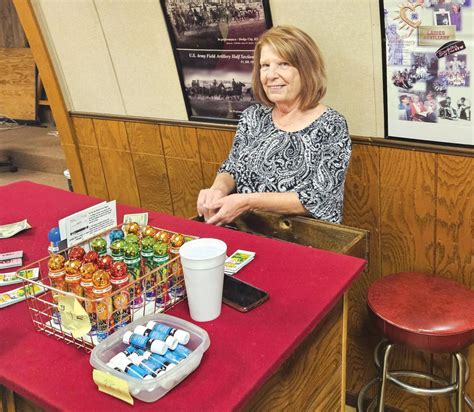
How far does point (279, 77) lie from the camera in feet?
7.18

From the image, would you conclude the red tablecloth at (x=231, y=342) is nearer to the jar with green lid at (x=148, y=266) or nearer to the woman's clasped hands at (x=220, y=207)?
the jar with green lid at (x=148, y=266)

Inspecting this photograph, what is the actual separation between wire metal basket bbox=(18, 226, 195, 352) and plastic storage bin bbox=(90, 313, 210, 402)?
5cm

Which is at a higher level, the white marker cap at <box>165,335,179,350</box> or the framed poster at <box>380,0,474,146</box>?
the framed poster at <box>380,0,474,146</box>

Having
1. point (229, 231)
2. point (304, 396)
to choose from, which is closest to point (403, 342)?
point (304, 396)

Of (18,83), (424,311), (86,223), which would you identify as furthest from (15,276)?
(18,83)

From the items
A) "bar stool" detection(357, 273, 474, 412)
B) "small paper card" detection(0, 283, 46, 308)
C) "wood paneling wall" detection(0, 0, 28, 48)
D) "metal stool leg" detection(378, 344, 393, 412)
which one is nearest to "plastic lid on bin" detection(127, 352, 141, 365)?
"small paper card" detection(0, 283, 46, 308)

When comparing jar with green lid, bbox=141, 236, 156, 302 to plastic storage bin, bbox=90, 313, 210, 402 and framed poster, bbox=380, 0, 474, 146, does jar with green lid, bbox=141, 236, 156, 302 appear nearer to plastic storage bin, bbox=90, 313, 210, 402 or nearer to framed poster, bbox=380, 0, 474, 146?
plastic storage bin, bbox=90, 313, 210, 402

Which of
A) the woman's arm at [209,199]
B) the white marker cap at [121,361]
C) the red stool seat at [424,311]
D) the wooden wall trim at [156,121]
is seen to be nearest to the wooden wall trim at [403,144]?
the wooden wall trim at [156,121]

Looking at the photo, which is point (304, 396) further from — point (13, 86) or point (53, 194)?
point (13, 86)

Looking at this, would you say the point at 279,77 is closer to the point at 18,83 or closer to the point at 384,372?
the point at 384,372

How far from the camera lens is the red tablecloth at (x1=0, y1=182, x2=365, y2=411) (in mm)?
1109

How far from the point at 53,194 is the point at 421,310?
4.88 ft

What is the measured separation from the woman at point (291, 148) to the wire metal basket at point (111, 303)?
64 cm

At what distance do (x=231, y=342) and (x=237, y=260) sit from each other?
0.38 meters
